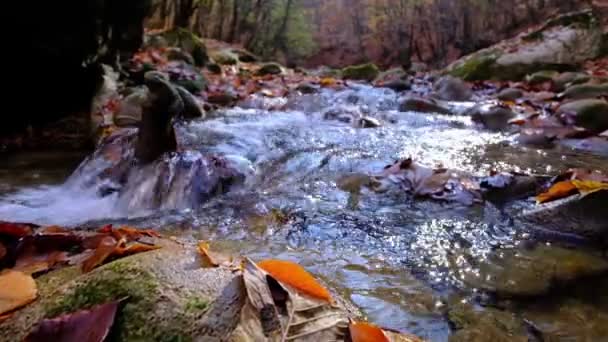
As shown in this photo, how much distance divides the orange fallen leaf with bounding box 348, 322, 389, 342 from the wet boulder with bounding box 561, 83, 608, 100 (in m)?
5.36

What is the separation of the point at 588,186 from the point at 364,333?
1.66m

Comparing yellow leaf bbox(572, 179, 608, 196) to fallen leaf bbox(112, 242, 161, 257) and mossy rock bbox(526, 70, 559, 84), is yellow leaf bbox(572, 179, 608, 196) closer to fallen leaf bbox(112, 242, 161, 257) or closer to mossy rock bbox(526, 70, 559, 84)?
fallen leaf bbox(112, 242, 161, 257)

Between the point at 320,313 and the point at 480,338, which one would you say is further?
the point at 480,338

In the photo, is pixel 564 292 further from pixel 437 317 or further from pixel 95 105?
pixel 95 105

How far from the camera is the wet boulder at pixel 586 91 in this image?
5305 mm

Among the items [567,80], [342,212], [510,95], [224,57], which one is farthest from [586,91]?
[224,57]

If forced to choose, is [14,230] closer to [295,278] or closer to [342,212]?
[295,278]

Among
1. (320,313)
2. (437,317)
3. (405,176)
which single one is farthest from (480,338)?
(405,176)

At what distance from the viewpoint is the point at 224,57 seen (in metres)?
11.5

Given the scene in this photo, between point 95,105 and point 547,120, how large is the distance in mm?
3909

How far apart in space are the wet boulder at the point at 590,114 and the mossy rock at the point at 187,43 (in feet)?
22.5

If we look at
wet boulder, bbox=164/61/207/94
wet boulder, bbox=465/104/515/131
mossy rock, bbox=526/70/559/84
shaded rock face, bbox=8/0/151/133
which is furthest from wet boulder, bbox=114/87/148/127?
mossy rock, bbox=526/70/559/84

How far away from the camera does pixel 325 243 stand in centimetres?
188

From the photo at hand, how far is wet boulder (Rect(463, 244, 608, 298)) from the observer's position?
1.53 m
